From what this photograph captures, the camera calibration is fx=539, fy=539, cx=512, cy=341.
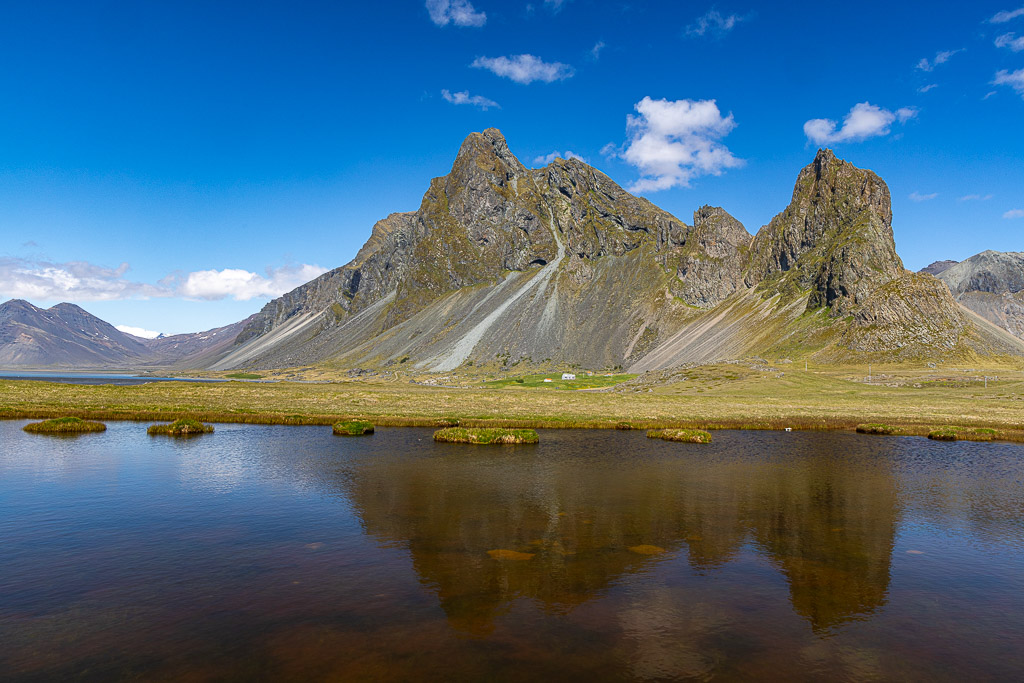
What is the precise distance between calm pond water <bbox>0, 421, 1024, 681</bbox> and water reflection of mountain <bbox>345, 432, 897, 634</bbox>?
18 centimetres

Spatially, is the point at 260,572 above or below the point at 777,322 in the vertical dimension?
below

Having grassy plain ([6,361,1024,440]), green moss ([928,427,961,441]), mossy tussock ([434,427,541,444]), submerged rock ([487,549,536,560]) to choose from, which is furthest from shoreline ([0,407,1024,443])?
submerged rock ([487,549,536,560])

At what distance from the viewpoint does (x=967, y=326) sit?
159 meters

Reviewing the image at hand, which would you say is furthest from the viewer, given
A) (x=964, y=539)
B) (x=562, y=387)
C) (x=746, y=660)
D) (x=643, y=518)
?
(x=562, y=387)

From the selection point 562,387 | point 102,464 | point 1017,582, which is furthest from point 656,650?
point 562,387

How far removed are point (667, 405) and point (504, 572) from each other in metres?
72.1

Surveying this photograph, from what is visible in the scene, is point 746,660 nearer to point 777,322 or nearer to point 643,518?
point 643,518

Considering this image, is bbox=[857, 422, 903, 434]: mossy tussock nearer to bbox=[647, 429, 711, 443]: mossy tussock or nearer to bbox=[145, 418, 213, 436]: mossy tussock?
bbox=[647, 429, 711, 443]: mossy tussock

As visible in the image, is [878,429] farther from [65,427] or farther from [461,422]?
[65,427]

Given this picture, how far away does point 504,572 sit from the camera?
20.7 meters

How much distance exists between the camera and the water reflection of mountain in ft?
64.5

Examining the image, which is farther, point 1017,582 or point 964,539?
point 964,539

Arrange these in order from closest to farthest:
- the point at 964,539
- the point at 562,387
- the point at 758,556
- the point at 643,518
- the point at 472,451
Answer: the point at 758,556, the point at 964,539, the point at 643,518, the point at 472,451, the point at 562,387

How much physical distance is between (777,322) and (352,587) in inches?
7969
